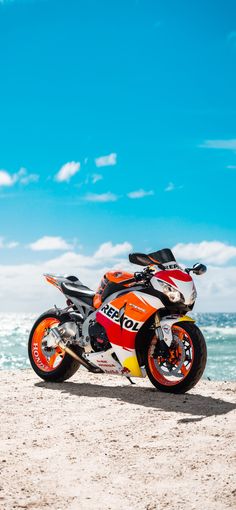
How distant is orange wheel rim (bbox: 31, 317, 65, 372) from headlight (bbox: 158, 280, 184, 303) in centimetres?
224

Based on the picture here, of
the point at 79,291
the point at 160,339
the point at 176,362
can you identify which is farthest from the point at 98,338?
the point at 176,362

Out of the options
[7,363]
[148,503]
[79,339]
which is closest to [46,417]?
[79,339]

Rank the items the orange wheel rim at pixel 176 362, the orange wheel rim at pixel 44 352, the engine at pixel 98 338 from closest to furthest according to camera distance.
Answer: the orange wheel rim at pixel 176 362 → the engine at pixel 98 338 → the orange wheel rim at pixel 44 352

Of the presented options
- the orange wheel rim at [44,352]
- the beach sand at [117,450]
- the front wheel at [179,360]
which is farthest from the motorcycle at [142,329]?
the beach sand at [117,450]

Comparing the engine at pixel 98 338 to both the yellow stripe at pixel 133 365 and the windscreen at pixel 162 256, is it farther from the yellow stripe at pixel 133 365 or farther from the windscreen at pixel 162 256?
the windscreen at pixel 162 256

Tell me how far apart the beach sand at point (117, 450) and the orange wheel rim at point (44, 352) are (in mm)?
1019

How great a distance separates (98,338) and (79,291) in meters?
1.00

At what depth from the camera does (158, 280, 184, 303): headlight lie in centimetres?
781

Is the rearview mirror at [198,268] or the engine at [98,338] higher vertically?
the rearview mirror at [198,268]

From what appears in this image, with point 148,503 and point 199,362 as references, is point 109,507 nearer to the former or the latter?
point 148,503

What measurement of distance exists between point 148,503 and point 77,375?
5.90m

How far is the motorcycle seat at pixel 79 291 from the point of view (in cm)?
930

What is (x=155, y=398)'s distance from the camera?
25.3ft

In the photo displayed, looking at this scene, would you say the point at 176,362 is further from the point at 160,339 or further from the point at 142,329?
the point at 142,329
